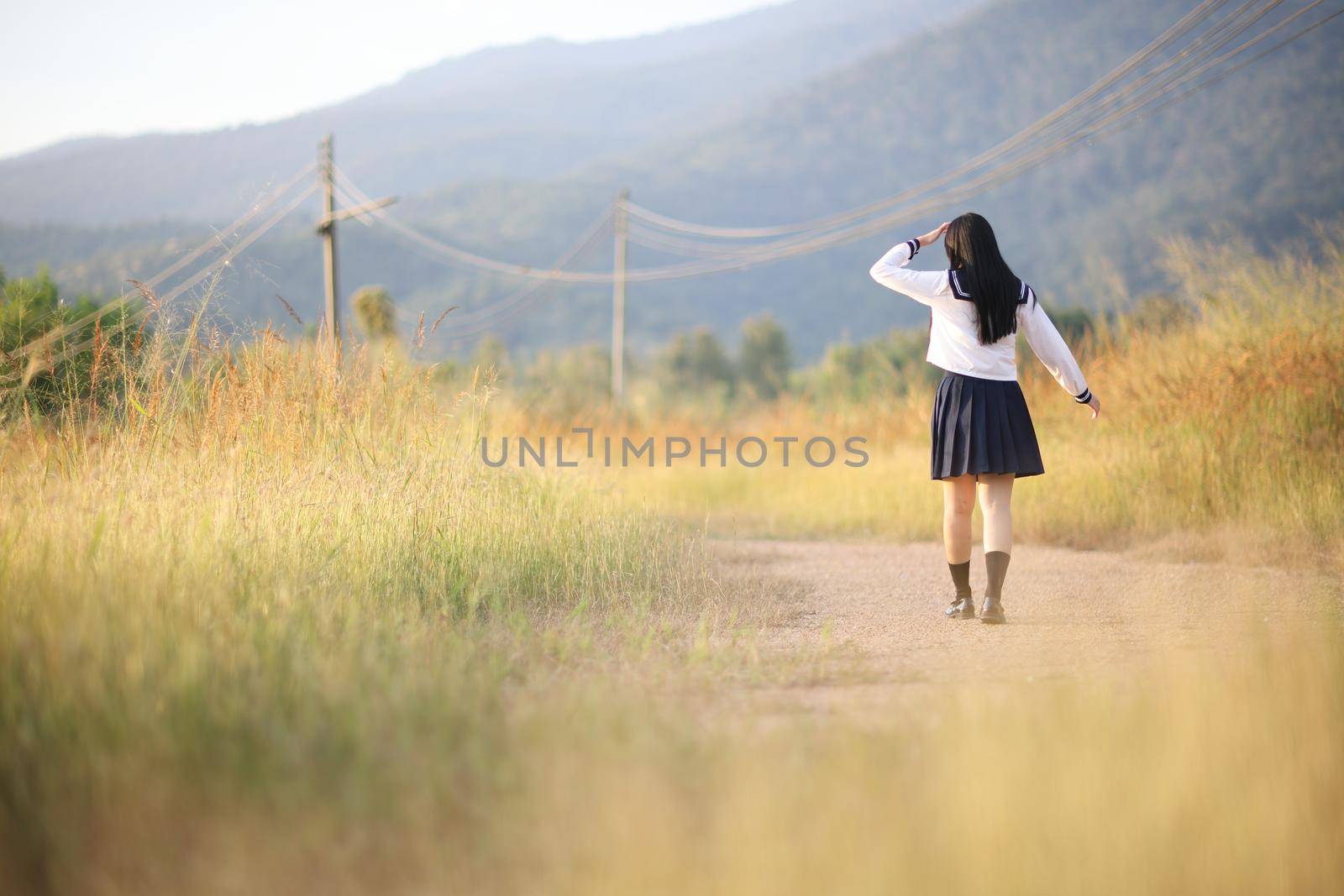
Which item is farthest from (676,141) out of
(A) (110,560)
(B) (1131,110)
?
(A) (110,560)

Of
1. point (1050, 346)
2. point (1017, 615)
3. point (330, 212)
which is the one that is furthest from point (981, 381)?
point (330, 212)

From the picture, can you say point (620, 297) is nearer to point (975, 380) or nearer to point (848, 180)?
point (975, 380)

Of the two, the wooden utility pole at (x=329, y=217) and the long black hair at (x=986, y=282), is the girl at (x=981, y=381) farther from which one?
the wooden utility pole at (x=329, y=217)

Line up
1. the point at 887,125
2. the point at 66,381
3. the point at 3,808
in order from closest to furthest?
the point at 3,808, the point at 66,381, the point at 887,125

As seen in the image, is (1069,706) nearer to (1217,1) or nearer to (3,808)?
(3,808)

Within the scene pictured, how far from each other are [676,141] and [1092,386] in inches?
5992

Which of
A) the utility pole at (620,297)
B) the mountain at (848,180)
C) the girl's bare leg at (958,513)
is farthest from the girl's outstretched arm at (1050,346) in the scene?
the utility pole at (620,297)

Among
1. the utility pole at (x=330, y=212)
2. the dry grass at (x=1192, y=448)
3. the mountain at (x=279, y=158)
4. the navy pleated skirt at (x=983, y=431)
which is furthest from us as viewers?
the mountain at (x=279, y=158)

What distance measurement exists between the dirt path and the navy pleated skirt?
32.9 inches

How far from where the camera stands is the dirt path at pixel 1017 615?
384 cm

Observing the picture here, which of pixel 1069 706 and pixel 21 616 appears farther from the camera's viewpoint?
pixel 21 616

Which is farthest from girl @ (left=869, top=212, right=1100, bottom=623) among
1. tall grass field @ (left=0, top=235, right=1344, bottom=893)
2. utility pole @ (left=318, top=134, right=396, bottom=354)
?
utility pole @ (left=318, top=134, right=396, bottom=354)

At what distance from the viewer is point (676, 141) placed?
6083 inches

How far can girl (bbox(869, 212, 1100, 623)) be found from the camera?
200 inches
